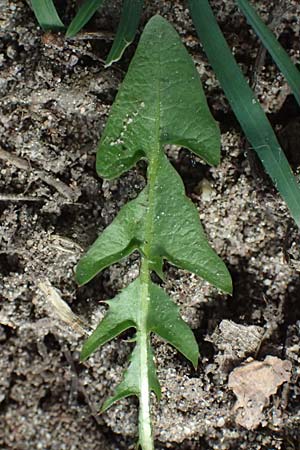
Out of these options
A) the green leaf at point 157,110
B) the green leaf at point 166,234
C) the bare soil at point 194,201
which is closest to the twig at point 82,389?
the bare soil at point 194,201

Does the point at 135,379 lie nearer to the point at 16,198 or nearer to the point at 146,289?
the point at 146,289

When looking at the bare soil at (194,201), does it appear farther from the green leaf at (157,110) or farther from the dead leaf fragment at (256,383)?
the green leaf at (157,110)

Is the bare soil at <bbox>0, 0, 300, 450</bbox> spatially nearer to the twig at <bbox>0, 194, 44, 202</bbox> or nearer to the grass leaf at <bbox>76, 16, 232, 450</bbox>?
the twig at <bbox>0, 194, 44, 202</bbox>

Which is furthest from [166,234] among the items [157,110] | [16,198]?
[16,198]

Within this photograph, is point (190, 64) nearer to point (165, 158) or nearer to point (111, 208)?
point (165, 158)

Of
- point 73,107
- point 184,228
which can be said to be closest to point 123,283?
point 184,228

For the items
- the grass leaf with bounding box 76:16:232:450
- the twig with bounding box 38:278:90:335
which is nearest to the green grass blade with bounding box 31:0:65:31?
the grass leaf with bounding box 76:16:232:450
